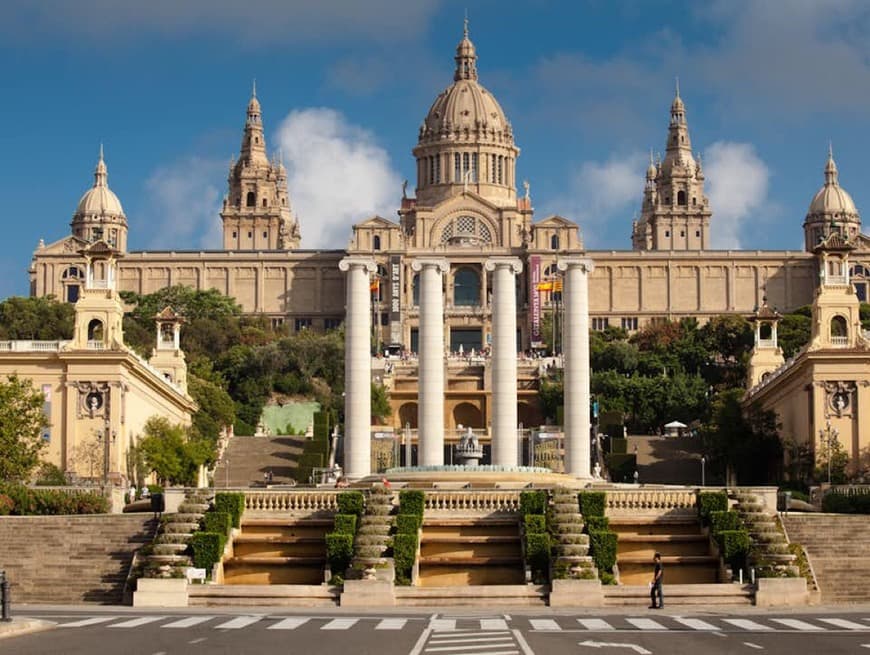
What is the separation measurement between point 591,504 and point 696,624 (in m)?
13.8

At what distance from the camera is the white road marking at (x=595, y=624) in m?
43.6

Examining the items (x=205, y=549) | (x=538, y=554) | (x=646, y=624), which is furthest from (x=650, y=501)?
(x=646, y=624)

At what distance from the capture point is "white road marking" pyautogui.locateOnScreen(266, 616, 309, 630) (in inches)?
1708

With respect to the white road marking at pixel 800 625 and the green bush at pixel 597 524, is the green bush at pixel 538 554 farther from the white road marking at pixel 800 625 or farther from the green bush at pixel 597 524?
the white road marking at pixel 800 625

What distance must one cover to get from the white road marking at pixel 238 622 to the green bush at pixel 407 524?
415 inches

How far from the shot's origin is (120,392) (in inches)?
3784

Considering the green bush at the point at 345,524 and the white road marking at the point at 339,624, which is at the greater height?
the green bush at the point at 345,524

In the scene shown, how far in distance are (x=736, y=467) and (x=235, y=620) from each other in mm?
61792

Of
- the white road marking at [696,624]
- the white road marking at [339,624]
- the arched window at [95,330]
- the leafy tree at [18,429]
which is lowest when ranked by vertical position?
the white road marking at [696,624]

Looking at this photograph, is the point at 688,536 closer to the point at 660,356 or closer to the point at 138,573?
the point at 138,573

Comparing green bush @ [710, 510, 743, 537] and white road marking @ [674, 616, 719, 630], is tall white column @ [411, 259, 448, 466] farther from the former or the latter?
white road marking @ [674, 616, 719, 630]

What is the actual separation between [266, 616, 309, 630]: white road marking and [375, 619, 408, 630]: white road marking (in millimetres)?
1869

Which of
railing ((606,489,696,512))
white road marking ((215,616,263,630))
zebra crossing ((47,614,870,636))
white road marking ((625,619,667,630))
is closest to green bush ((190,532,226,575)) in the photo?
zebra crossing ((47,614,870,636))

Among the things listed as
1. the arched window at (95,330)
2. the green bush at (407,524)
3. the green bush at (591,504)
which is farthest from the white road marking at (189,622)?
the arched window at (95,330)
